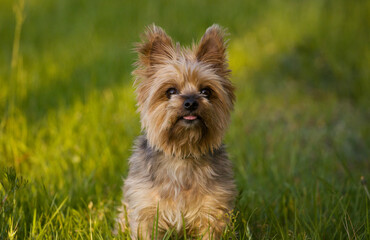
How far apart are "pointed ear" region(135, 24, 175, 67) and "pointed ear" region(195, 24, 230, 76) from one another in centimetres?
23

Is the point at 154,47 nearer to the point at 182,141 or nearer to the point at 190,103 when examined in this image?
the point at 190,103

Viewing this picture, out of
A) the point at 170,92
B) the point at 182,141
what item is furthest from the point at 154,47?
the point at 182,141

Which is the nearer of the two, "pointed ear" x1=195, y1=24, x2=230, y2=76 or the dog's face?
the dog's face

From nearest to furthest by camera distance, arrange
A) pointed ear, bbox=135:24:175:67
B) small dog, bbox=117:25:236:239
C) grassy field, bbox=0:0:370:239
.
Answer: small dog, bbox=117:25:236:239, pointed ear, bbox=135:24:175:67, grassy field, bbox=0:0:370:239

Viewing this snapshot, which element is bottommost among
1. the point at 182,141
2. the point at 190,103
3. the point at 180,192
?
the point at 180,192

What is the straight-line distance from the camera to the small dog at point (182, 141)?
306 centimetres

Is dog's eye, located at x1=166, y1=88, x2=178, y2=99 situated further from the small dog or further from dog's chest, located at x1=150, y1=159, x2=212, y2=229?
dog's chest, located at x1=150, y1=159, x2=212, y2=229

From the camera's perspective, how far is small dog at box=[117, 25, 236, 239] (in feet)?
10.0

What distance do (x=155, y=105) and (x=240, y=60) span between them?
16.8 feet

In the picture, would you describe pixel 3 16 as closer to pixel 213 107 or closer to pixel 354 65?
pixel 354 65

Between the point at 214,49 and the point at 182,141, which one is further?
the point at 214,49

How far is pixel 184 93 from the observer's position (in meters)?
3.08

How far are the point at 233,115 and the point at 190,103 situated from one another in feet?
11.2

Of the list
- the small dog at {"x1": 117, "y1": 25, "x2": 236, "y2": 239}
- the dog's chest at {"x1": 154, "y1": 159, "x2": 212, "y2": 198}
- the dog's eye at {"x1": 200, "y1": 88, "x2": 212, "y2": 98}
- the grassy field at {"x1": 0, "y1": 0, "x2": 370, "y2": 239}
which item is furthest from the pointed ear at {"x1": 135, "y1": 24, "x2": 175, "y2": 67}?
the grassy field at {"x1": 0, "y1": 0, "x2": 370, "y2": 239}
